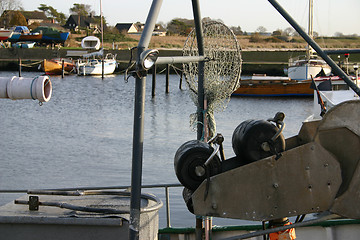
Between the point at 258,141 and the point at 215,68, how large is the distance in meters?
2.99

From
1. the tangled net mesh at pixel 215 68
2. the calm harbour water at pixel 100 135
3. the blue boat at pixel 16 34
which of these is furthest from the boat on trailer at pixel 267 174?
the blue boat at pixel 16 34

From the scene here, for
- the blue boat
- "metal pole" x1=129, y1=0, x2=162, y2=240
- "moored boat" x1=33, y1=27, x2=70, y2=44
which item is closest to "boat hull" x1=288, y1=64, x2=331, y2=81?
"metal pole" x1=129, y1=0, x2=162, y2=240

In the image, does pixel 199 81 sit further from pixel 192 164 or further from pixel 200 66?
pixel 192 164

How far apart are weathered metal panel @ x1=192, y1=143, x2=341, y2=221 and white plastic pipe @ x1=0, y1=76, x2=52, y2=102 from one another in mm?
1966

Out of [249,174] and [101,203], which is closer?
[249,174]

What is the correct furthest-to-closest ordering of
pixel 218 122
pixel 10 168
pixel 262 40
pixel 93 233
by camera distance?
1. pixel 262 40
2. pixel 218 122
3. pixel 10 168
4. pixel 93 233

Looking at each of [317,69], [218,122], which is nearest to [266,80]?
[317,69]

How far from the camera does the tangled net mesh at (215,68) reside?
25.0 feet

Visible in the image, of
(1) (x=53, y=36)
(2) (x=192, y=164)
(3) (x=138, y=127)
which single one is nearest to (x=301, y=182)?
(2) (x=192, y=164)

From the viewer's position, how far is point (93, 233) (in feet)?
17.7

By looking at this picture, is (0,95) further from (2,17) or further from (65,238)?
(2,17)

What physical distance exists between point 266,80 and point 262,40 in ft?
192

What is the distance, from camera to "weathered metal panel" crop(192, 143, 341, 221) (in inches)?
187

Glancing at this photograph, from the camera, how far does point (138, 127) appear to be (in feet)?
15.4
